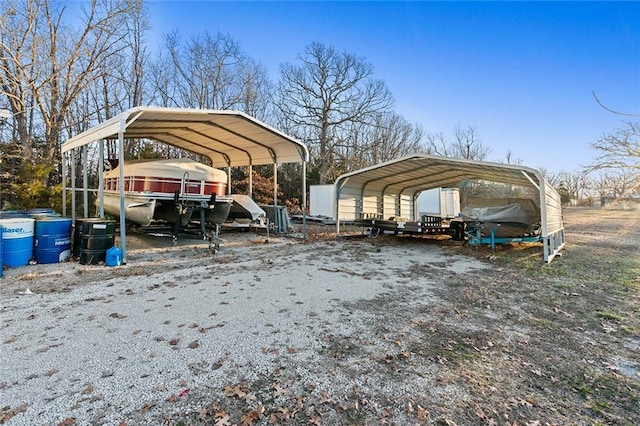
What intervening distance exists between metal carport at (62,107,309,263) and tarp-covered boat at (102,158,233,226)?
1128 millimetres

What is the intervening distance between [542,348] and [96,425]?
406cm

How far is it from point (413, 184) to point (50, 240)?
44.1ft

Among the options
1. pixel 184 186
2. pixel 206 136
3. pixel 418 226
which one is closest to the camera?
pixel 184 186

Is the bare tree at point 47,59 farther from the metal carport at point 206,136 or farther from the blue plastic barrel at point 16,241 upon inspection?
the blue plastic barrel at point 16,241

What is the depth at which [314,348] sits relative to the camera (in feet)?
11.0

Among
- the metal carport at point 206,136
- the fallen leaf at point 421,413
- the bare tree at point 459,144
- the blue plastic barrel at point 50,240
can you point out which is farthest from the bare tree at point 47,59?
the bare tree at point 459,144

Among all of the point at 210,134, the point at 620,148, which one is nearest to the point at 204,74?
the point at 210,134

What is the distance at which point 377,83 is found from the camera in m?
27.5

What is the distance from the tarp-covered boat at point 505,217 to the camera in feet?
32.6

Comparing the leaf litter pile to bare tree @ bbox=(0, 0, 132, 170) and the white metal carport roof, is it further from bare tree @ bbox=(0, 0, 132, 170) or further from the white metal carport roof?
bare tree @ bbox=(0, 0, 132, 170)

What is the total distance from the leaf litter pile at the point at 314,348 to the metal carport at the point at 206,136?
10.6 ft

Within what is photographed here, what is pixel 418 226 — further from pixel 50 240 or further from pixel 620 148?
pixel 50 240

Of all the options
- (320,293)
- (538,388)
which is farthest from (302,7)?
(538,388)

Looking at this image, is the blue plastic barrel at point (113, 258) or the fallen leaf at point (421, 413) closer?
the fallen leaf at point (421, 413)
